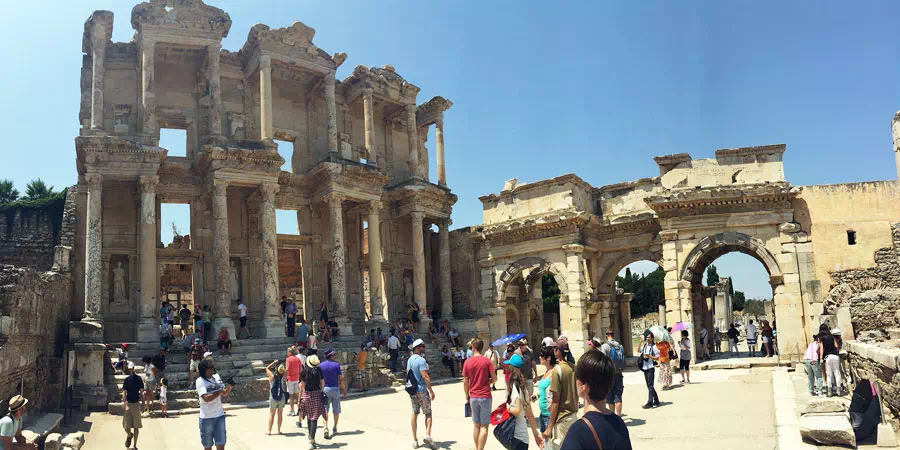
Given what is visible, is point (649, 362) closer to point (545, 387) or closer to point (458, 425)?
point (458, 425)

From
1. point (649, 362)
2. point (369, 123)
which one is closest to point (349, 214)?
point (369, 123)

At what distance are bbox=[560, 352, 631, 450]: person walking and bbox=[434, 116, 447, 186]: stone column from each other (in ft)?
87.4

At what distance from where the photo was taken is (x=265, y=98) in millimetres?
24875

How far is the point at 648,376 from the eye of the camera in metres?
13.2

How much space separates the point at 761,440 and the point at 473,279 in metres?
20.9

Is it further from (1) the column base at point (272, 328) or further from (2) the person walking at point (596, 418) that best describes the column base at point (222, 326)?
(2) the person walking at point (596, 418)

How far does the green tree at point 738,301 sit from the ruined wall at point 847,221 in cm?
4150

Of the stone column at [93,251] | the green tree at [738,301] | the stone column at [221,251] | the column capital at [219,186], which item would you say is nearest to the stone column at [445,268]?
the stone column at [221,251]

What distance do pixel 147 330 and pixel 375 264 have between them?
858cm

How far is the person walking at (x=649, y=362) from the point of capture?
42.7 feet

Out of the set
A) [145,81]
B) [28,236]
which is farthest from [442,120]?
[28,236]

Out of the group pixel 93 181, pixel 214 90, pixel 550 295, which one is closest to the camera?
pixel 93 181

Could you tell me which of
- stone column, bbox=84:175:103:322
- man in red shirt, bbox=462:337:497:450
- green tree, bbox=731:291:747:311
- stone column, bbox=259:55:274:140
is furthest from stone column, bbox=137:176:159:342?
green tree, bbox=731:291:747:311

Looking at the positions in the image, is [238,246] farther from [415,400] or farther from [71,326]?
[415,400]
